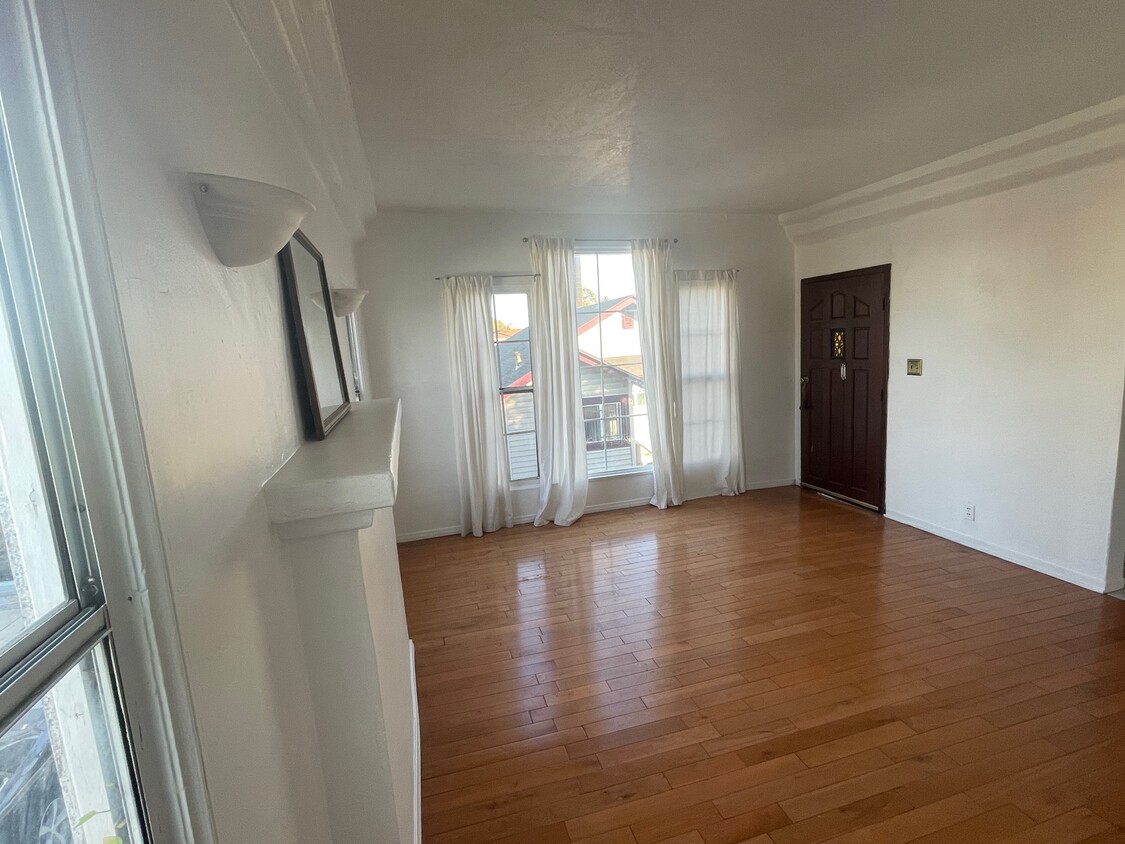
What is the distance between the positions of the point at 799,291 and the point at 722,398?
124cm

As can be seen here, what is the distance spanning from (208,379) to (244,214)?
0.82 feet

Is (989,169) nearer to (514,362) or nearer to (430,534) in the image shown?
(514,362)

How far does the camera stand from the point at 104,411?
1.65ft

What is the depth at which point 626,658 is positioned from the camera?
2.53 m

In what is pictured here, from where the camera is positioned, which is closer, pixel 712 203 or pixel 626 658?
pixel 626 658

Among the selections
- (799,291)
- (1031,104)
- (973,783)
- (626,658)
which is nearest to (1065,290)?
(1031,104)

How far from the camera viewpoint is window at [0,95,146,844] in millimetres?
428

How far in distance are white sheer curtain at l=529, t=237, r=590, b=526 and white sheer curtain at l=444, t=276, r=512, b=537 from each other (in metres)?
0.33

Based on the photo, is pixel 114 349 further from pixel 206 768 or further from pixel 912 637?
pixel 912 637

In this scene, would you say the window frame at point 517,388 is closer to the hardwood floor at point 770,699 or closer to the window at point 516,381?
the window at point 516,381

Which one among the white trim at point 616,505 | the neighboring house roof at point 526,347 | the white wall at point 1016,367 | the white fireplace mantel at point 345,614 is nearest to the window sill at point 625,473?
the white trim at point 616,505

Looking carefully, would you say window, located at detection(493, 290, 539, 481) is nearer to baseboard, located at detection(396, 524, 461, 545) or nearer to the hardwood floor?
baseboard, located at detection(396, 524, 461, 545)

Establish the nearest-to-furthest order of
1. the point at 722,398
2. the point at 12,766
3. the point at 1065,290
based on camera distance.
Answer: the point at 12,766
the point at 1065,290
the point at 722,398

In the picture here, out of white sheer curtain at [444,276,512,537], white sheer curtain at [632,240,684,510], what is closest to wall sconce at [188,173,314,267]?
white sheer curtain at [444,276,512,537]
